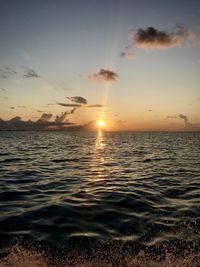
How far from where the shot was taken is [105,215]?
11.2 m

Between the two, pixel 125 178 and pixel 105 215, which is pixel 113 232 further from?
pixel 125 178

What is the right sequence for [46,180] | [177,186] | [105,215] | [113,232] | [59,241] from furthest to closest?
[46,180] → [177,186] → [105,215] → [113,232] → [59,241]

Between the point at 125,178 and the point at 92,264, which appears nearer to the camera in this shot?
the point at 92,264

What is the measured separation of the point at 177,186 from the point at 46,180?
8.03m

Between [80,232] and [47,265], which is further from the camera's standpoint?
[80,232]

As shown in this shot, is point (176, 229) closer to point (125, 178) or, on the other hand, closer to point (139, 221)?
point (139, 221)

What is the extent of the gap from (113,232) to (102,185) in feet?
25.6

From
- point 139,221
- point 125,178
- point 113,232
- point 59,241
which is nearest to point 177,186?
point 125,178

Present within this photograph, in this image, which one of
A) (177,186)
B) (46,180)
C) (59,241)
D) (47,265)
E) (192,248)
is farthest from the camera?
(46,180)

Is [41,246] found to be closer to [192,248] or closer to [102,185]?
[192,248]

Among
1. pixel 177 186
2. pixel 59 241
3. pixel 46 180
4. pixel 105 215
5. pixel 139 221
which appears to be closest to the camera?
pixel 59 241

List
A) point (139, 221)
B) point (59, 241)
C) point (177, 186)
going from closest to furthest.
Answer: point (59, 241), point (139, 221), point (177, 186)

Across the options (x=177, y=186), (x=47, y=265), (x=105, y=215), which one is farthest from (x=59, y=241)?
(x=177, y=186)

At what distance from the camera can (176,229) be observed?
9.66m
